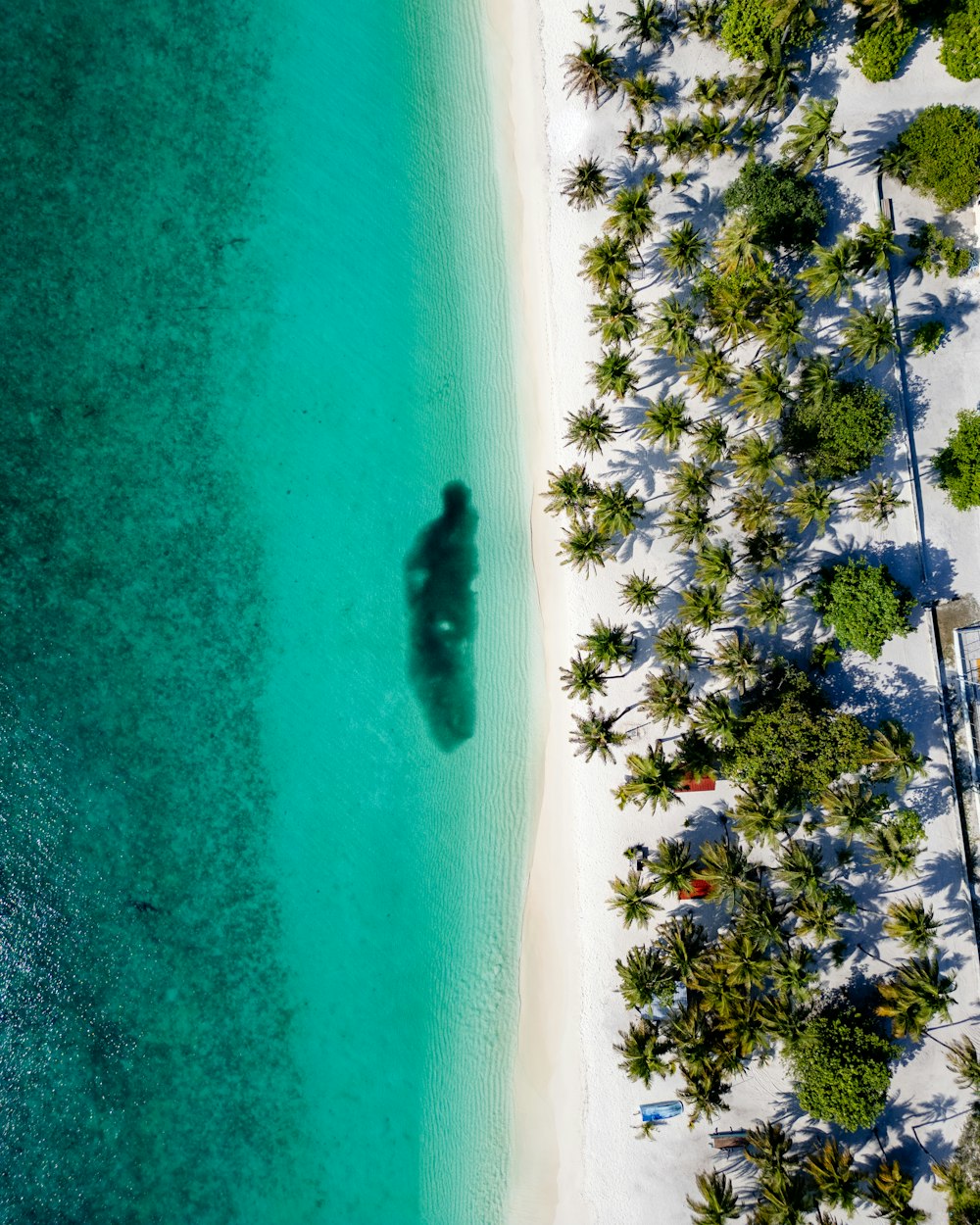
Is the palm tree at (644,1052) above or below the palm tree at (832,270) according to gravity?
below

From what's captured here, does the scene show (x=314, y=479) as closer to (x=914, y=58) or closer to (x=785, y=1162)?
(x=914, y=58)

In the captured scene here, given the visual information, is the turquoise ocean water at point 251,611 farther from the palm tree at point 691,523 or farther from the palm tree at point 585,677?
the palm tree at point 691,523

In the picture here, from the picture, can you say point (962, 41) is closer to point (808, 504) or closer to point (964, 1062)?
point (808, 504)

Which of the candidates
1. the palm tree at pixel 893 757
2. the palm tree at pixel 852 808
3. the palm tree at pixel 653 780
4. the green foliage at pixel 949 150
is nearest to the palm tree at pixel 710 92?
the green foliage at pixel 949 150

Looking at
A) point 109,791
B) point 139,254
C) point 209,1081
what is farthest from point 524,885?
point 139,254

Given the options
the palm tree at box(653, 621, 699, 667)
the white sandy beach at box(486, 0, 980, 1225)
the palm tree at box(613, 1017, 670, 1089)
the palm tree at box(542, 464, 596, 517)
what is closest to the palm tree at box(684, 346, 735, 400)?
the white sandy beach at box(486, 0, 980, 1225)

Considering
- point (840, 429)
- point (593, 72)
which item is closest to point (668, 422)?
point (840, 429)
